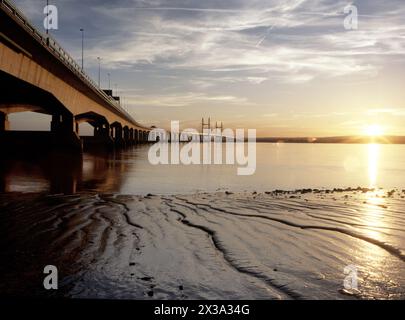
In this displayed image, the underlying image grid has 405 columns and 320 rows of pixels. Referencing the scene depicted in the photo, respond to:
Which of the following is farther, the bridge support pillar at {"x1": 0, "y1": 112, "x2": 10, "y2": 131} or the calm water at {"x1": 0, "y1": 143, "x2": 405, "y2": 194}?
the bridge support pillar at {"x1": 0, "y1": 112, "x2": 10, "y2": 131}

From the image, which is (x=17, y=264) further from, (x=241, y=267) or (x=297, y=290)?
(x=297, y=290)

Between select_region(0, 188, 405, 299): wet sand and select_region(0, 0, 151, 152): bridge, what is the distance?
13.1 metres

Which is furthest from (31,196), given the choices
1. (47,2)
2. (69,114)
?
(69,114)

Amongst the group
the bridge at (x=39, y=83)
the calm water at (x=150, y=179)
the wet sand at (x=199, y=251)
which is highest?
the bridge at (x=39, y=83)

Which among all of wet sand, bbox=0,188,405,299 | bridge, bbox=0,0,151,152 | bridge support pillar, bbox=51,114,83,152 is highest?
bridge, bbox=0,0,151,152

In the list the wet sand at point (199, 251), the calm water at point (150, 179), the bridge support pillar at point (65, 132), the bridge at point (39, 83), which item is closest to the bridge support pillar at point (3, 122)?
the bridge at point (39, 83)

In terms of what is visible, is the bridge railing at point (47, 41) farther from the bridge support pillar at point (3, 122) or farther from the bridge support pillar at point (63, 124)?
the bridge support pillar at point (3, 122)

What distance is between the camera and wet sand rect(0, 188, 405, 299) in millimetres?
5008

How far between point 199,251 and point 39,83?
25598mm

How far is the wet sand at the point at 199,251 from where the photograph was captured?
501 cm

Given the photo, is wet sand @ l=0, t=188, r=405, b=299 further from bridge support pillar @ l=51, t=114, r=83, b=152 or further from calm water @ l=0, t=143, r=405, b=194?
bridge support pillar @ l=51, t=114, r=83, b=152

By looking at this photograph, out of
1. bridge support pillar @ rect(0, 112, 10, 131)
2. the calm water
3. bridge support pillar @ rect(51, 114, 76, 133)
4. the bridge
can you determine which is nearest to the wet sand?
the calm water

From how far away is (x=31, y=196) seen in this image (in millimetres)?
14023

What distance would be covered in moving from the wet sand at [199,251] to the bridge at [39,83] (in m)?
13.1
